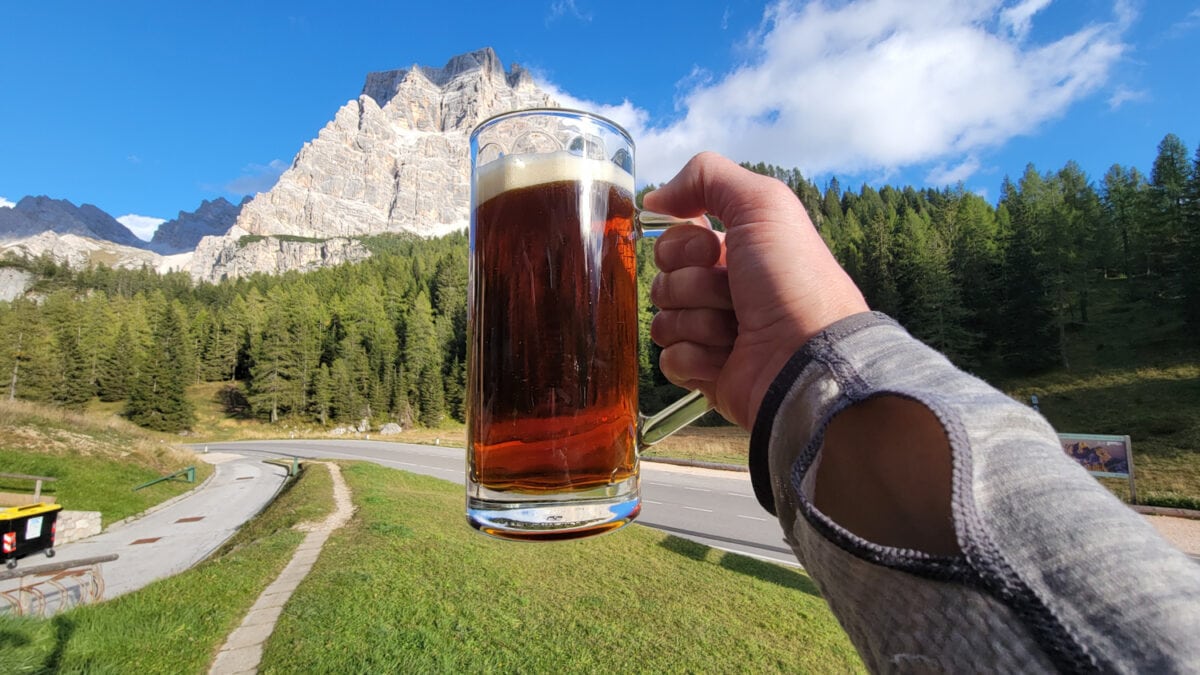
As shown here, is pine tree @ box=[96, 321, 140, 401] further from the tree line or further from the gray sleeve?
the gray sleeve

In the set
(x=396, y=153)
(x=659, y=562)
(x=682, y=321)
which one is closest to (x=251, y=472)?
(x=659, y=562)

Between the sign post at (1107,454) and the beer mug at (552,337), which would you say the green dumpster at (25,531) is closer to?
the beer mug at (552,337)

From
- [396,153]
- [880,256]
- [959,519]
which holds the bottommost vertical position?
[959,519]

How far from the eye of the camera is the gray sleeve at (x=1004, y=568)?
18.3 inches

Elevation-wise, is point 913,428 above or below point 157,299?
below

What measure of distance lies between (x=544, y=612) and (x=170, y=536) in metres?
13.9

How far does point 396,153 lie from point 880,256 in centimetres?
16345

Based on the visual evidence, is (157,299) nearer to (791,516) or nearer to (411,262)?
(411,262)

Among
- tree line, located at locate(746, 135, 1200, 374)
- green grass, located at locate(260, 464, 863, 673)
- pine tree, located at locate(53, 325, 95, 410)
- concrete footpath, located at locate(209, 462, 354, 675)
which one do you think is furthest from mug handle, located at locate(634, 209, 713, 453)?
pine tree, located at locate(53, 325, 95, 410)

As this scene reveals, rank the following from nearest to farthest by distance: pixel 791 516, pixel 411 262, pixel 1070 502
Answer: pixel 1070 502, pixel 791 516, pixel 411 262

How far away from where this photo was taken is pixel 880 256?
45.6 meters

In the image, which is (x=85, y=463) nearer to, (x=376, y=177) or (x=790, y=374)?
(x=790, y=374)

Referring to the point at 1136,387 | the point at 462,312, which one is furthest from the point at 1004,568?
the point at 462,312

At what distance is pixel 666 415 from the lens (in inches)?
55.4
